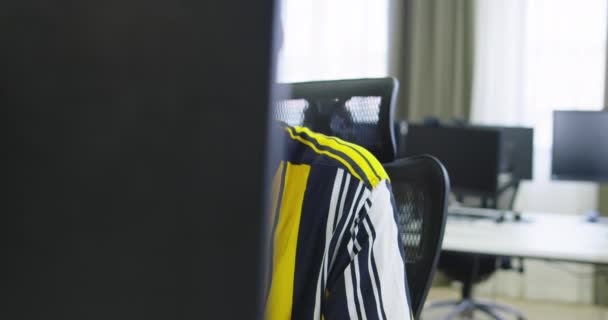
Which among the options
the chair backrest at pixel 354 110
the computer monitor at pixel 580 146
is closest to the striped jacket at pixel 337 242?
the chair backrest at pixel 354 110

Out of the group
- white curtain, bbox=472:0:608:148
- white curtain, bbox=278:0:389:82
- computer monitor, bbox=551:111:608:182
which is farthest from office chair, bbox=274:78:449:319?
white curtain, bbox=278:0:389:82

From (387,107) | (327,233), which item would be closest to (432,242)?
(387,107)

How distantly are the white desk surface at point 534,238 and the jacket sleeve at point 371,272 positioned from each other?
1692mm

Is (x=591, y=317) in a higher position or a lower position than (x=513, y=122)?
lower

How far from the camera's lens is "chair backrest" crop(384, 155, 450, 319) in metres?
1.25

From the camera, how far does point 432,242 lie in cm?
126

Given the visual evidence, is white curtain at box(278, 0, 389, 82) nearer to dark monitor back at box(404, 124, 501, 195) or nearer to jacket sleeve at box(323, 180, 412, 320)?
dark monitor back at box(404, 124, 501, 195)

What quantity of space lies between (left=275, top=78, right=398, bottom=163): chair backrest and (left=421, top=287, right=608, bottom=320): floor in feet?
8.36

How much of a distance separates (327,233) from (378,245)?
8 cm

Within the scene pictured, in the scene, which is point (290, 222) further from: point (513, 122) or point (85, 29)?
point (513, 122)

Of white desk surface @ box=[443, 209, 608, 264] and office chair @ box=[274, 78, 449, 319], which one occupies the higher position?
office chair @ box=[274, 78, 449, 319]

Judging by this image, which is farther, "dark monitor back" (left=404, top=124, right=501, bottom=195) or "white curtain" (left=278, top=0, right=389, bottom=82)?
"white curtain" (left=278, top=0, right=389, bottom=82)

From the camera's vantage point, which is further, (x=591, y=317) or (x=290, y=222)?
(x=591, y=317)

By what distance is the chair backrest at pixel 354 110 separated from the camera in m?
1.20
